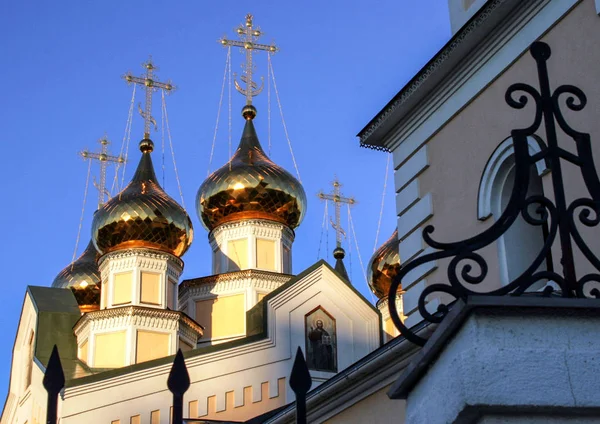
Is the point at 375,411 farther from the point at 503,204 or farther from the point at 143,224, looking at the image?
the point at 143,224

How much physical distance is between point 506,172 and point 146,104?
16.6 metres

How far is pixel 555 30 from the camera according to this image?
6.60 m

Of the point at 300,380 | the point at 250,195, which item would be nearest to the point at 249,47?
the point at 250,195

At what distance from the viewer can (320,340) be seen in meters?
16.4

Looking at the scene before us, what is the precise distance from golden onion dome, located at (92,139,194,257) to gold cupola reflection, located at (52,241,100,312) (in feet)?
12.7

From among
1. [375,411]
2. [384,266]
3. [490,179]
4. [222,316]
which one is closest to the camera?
[490,179]

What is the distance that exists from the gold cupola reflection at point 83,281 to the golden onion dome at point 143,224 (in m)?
3.88

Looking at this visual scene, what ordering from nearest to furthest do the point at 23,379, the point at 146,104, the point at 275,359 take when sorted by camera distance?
the point at 275,359
the point at 23,379
the point at 146,104

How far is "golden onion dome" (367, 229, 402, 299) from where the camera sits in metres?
21.5

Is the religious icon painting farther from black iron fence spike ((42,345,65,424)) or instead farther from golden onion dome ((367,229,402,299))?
black iron fence spike ((42,345,65,424))

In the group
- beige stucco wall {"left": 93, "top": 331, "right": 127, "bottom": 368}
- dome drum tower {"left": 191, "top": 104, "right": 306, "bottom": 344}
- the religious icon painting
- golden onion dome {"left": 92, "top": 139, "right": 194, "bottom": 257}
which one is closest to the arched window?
the religious icon painting

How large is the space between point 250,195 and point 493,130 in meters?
13.7

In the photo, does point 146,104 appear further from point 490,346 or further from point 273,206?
point 490,346

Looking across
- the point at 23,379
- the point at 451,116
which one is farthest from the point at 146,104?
the point at 451,116
